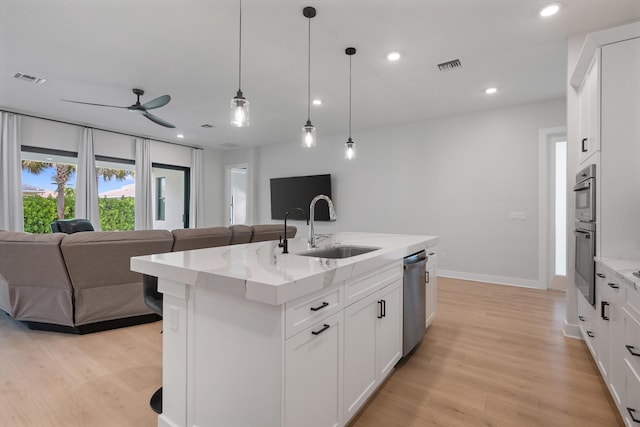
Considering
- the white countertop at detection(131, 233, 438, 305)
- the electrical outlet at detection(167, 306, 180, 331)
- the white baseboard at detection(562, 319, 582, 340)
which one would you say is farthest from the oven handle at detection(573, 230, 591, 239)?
the electrical outlet at detection(167, 306, 180, 331)

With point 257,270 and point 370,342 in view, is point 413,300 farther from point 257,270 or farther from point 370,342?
point 257,270

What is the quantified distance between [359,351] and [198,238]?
7.14ft

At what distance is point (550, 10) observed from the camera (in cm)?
238

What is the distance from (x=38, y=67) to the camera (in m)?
3.36

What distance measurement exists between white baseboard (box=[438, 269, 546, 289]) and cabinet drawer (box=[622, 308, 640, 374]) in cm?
327

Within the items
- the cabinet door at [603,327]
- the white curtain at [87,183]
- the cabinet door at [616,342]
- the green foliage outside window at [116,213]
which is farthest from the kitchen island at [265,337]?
the green foliage outside window at [116,213]

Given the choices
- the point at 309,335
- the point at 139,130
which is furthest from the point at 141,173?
the point at 309,335

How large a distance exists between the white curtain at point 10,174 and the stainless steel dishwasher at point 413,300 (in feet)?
20.0

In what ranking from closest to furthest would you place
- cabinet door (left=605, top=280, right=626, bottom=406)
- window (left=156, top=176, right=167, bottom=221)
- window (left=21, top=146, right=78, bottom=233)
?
cabinet door (left=605, top=280, right=626, bottom=406) → window (left=21, top=146, right=78, bottom=233) → window (left=156, top=176, right=167, bottom=221)

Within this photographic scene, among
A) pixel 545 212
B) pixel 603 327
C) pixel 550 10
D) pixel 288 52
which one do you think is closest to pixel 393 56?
pixel 288 52

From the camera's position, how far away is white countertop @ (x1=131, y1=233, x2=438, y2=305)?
3.61 ft

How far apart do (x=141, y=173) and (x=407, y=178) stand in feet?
17.9

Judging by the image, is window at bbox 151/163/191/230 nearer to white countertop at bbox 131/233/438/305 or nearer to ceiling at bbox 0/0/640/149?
ceiling at bbox 0/0/640/149

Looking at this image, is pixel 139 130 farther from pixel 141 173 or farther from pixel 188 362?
pixel 188 362
